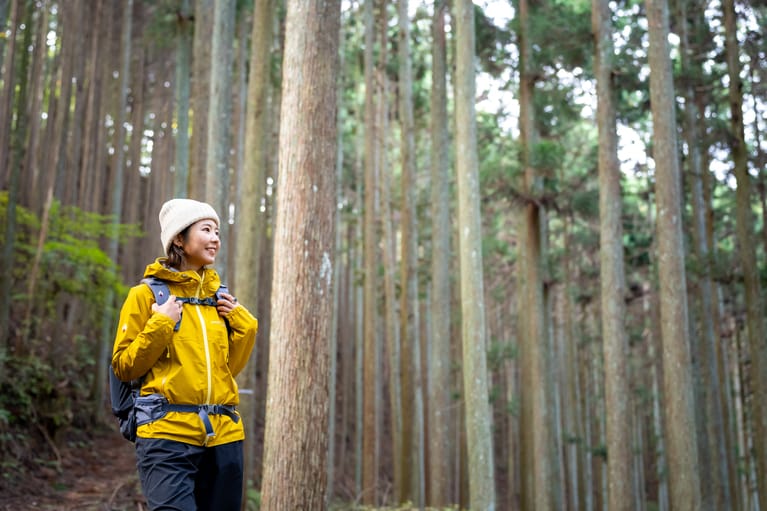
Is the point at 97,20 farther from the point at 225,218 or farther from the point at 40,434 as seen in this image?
the point at 225,218

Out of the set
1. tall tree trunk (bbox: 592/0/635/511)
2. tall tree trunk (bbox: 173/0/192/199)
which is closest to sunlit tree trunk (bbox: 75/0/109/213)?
tall tree trunk (bbox: 173/0/192/199)

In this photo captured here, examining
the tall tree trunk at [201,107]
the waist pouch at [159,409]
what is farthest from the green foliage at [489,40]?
the waist pouch at [159,409]

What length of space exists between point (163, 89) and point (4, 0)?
19282 mm

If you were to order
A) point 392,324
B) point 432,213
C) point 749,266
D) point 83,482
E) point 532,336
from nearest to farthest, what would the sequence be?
point 83,482
point 749,266
point 432,213
point 532,336
point 392,324

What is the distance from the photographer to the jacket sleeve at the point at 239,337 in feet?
11.1

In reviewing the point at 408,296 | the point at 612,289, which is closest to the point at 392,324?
the point at 408,296

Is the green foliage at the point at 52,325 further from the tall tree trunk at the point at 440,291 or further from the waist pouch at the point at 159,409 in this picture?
the waist pouch at the point at 159,409

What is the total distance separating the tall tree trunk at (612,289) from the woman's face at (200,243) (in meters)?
8.95

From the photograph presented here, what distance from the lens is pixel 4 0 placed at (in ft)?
25.9

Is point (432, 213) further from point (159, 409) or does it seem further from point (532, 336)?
point (159, 409)

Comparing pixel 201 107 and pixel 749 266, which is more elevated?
pixel 201 107

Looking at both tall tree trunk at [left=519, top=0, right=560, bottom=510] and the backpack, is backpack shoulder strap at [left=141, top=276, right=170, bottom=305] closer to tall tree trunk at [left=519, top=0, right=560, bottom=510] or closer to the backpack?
the backpack

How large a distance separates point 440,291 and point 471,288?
2.75m

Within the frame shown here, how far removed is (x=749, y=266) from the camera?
1230 cm
